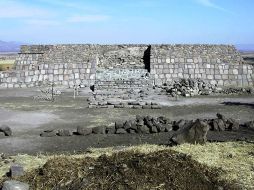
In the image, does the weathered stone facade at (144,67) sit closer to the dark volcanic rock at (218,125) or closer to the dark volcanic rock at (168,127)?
the dark volcanic rock at (168,127)

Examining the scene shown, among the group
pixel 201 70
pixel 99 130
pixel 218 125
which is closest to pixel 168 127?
pixel 218 125

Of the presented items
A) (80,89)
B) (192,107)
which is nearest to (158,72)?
(80,89)

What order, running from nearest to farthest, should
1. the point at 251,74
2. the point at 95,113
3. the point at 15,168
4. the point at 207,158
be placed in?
the point at 15,168 < the point at 207,158 < the point at 95,113 < the point at 251,74

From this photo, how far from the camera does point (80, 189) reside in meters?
7.27

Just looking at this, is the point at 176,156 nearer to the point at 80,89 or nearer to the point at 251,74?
the point at 80,89

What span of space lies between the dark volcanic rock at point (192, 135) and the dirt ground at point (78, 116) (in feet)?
4.23

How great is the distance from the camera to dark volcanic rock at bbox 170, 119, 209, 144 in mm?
11094

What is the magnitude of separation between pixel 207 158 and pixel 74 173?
10.7ft

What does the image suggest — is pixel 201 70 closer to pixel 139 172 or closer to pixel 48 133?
pixel 48 133

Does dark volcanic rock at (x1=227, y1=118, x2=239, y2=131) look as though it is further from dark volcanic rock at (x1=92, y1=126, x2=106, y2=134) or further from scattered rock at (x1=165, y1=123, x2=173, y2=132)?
dark volcanic rock at (x1=92, y1=126, x2=106, y2=134)

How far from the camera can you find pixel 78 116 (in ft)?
56.9

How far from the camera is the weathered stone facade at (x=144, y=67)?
90.4 feet

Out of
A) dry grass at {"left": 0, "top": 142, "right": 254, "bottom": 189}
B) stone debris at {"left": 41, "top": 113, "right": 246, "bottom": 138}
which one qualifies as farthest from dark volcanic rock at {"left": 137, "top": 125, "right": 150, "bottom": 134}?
dry grass at {"left": 0, "top": 142, "right": 254, "bottom": 189}

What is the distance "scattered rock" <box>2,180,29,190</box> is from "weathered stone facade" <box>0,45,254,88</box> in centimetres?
1872
